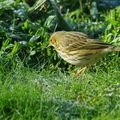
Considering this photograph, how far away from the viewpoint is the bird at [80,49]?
27.2ft

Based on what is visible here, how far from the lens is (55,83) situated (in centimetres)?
771

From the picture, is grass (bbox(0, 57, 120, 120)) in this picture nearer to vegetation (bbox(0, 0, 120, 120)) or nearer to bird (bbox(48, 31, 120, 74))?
vegetation (bbox(0, 0, 120, 120))

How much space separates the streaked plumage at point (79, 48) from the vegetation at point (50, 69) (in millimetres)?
200

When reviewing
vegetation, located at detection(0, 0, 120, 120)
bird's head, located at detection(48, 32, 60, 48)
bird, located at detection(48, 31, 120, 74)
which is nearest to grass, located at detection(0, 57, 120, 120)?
vegetation, located at detection(0, 0, 120, 120)

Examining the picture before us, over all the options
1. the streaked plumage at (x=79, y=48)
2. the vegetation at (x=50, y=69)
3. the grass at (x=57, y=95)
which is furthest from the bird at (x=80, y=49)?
the grass at (x=57, y=95)

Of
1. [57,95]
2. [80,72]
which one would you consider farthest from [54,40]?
[57,95]

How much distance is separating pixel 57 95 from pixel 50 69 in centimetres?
137

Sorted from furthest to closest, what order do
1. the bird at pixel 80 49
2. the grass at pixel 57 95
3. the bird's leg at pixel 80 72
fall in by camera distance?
the bird at pixel 80 49, the bird's leg at pixel 80 72, the grass at pixel 57 95

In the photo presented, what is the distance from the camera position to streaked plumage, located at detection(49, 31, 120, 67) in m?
8.29

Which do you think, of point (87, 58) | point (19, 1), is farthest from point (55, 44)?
point (19, 1)

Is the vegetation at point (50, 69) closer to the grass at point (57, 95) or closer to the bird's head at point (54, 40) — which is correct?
the grass at point (57, 95)

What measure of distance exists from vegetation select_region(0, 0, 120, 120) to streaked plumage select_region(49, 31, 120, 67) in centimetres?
20

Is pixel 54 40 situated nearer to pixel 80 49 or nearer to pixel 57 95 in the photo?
pixel 80 49

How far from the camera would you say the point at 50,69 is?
8.45 metres
